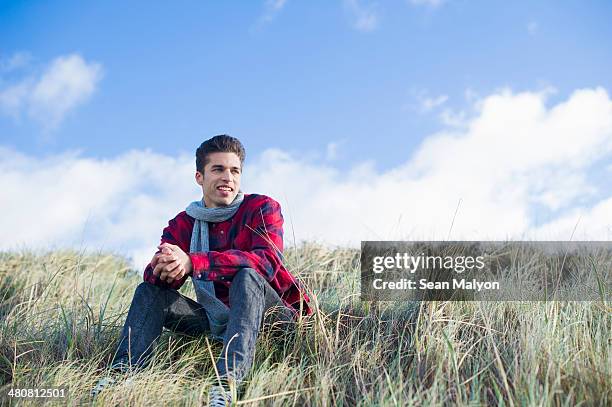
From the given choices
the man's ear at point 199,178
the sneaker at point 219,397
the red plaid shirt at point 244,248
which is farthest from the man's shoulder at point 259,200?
the sneaker at point 219,397

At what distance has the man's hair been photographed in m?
3.56

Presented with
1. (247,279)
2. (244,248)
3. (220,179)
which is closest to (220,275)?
(247,279)

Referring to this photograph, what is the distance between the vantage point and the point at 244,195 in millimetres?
3539

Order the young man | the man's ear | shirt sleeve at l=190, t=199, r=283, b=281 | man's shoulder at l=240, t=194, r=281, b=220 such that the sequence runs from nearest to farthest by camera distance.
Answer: the young man
shirt sleeve at l=190, t=199, r=283, b=281
man's shoulder at l=240, t=194, r=281, b=220
the man's ear

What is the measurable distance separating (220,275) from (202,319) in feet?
1.73

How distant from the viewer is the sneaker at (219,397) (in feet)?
8.36

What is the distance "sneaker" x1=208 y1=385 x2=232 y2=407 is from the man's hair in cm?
145

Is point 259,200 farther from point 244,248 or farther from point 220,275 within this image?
point 220,275

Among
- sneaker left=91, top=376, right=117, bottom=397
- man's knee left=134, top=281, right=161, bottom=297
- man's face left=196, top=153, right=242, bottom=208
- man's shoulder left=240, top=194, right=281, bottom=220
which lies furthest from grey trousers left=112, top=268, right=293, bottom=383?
man's face left=196, top=153, right=242, bottom=208

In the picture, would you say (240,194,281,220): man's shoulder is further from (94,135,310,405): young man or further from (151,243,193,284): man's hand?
(151,243,193,284): man's hand

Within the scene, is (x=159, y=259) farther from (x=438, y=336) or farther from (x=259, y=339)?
(x=438, y=336)

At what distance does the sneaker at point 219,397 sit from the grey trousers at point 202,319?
0.08 m

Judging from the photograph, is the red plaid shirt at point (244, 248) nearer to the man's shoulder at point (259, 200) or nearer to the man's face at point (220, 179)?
the man's shoulder at point (259, 200)

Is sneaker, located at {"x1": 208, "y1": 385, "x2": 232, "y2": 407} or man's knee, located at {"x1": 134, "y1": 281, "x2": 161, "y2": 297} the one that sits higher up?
man's knee, located at {"x1": 134, "y1": 281, "x2": 161, "y2": 297}
